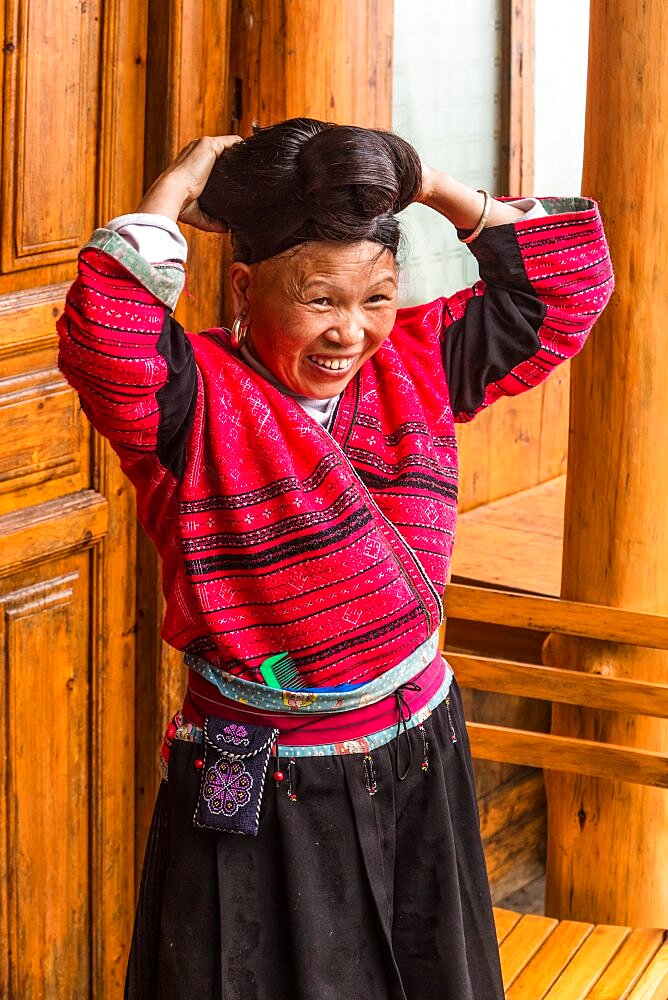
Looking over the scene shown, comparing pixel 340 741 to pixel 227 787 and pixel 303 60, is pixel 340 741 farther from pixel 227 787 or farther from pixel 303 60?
pixel 303 60

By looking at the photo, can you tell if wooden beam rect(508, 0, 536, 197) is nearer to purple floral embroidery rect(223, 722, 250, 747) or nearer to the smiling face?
the smiling face

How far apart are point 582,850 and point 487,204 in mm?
1601

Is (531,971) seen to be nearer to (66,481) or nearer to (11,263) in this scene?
(66,481)

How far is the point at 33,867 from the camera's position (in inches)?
100

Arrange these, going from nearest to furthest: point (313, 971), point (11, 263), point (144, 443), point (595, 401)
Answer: point (144, 443) → point (313, 971) → point (11, 263) → point (595, 401)

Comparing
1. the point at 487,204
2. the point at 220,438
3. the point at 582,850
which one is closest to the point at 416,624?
the point at 220,438

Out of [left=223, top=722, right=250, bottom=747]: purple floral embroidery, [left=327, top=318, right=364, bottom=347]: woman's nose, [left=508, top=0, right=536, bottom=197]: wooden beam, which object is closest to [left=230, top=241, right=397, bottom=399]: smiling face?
[left=327, top=318, right=364, bottom=347]: woman's nose

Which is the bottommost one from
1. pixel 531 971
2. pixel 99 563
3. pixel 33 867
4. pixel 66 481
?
pixel 531 971

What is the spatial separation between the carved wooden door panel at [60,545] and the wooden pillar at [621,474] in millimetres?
872

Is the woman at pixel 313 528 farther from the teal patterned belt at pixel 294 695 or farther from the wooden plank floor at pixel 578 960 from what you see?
the wooden plank floor at pixel 578 960

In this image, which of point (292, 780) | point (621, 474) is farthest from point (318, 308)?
point (621, 474)

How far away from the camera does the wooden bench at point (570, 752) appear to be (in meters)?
2.69

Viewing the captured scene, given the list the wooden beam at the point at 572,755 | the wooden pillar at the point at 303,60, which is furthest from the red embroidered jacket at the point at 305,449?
the wooden beam at the point at 572,755

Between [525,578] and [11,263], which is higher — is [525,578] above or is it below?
below
